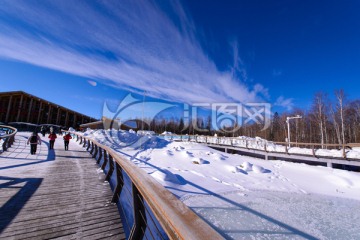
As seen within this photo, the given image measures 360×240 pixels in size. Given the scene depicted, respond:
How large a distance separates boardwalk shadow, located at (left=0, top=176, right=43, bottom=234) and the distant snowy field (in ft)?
14.6

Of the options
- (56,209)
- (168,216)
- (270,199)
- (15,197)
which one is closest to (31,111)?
(15,197)

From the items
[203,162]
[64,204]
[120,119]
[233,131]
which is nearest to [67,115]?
[120,119]

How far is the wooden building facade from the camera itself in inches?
1259

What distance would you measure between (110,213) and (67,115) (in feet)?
157

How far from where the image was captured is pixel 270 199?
8148 millimetres

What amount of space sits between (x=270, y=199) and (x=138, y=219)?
7.77 metres

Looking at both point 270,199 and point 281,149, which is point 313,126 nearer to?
point 281,149

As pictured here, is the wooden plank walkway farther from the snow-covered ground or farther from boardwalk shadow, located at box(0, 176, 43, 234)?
the snow-covered ground

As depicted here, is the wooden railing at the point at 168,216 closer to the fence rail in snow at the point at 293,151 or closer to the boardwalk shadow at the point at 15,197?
the boardwalk shadow at the point at 15,197

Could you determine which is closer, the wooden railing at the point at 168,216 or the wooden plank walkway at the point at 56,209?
the wooden railing at the point at 168,216

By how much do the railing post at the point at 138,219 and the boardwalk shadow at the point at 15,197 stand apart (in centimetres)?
184

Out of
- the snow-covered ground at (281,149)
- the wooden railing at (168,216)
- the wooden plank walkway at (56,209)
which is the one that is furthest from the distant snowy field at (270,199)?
the wooden railing at (168,216)

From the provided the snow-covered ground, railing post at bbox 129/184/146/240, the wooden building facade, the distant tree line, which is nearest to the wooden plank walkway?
railing post at bbox 129/184/146/240

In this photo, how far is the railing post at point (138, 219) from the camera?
223 cm
